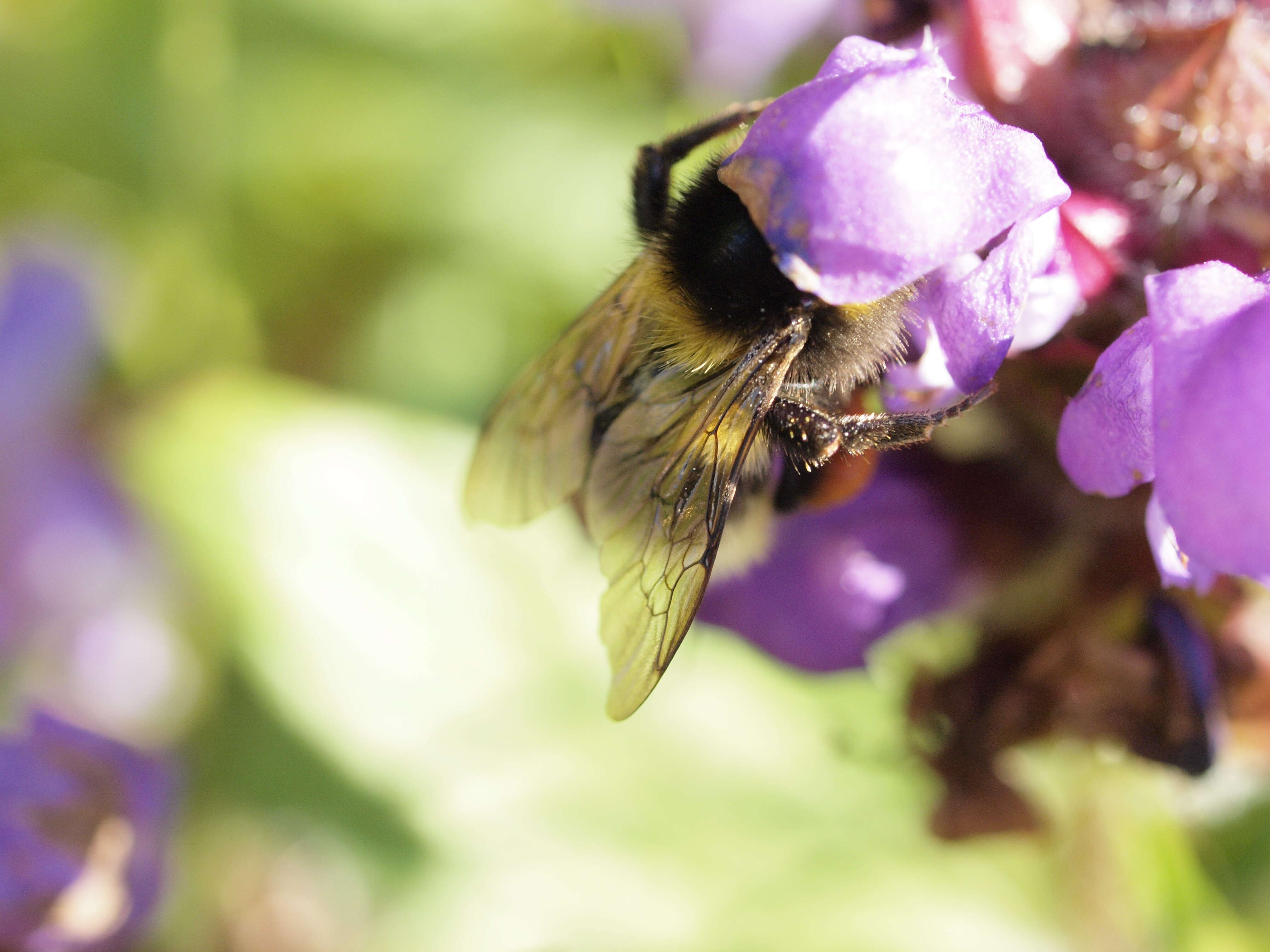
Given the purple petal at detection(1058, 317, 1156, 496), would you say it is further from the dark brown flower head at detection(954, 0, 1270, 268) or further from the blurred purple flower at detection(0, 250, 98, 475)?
the blurred purple flower at detection(0, 250, 98, 475)

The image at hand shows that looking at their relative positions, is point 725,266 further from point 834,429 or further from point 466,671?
point 466,671

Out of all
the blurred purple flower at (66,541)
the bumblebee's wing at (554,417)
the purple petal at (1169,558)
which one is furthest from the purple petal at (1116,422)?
the blurred purple flower at (66,541)

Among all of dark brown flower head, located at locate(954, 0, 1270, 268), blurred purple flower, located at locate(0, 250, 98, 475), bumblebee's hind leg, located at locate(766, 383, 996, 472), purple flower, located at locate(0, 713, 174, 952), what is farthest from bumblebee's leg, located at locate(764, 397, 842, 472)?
blurred purple flower, located at locate(0, 250, 98, 475)

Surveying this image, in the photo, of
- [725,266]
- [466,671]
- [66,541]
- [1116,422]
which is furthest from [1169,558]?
[66,541]

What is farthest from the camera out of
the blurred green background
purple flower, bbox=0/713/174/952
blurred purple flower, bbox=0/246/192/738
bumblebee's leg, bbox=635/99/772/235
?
blurred purple flower, bbox=0/246/192/738

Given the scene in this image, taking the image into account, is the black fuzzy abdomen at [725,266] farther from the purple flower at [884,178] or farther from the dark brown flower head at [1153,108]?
the dark brown flower head at [1153,108]

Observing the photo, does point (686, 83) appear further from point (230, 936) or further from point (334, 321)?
point (230, 936)
